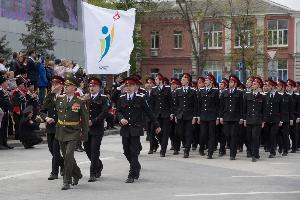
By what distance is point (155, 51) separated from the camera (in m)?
75.8

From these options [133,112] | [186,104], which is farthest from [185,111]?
[133,112]

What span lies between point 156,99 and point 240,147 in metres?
2.79

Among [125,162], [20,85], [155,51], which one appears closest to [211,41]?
[155,51]

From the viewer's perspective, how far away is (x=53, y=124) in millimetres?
13992

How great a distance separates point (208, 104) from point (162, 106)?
1321 mm

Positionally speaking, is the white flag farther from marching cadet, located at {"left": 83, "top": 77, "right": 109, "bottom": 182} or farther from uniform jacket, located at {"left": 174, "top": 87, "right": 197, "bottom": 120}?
uniform jacket, located at {"left": 174, "top": 87, "right": 197, "bottom": 120}

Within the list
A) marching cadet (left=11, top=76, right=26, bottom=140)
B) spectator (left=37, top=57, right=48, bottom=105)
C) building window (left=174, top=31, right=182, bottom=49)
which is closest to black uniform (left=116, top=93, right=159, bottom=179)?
marching cadet (left=11, top=76, right=26, bottom=140)

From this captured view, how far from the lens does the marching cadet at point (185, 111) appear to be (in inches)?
746

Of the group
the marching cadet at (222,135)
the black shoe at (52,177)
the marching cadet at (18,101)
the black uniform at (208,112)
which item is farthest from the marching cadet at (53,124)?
the marching cadet at (18,101)

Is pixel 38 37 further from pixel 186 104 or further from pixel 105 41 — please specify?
pixel 105 41

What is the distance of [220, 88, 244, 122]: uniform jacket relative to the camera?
61.3 ft

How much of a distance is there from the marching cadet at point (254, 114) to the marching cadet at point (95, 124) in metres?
5.14

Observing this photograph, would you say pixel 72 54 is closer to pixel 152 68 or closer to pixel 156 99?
pixel 152 68

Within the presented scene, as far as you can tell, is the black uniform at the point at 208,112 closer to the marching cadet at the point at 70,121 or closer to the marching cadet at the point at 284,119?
the marching cadet at the point at 284,119
